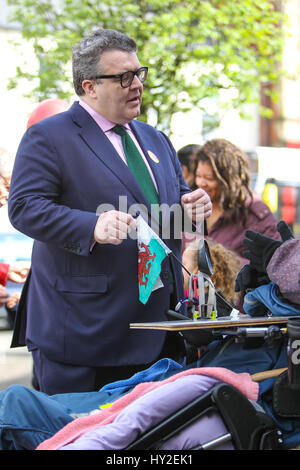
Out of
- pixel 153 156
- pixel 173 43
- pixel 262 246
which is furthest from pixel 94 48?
pixel 173 43

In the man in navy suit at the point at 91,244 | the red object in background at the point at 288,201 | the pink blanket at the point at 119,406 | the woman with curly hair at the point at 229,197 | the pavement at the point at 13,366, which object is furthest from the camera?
the red object in background at the point at 288,201

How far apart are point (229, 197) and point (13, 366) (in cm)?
324

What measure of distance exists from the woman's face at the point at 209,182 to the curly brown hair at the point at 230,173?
3cm

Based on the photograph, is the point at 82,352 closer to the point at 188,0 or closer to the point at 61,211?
the point at 61,211

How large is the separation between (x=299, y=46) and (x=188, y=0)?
452 inches

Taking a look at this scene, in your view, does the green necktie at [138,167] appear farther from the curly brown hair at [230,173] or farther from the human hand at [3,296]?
the curly brown hair at [230,173]

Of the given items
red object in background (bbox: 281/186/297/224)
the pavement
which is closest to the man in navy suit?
the pavement

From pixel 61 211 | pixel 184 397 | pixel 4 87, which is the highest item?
pixel 4 87

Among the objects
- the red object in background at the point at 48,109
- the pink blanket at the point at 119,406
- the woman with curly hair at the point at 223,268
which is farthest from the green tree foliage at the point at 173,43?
the pink blanket at the point at 119,406

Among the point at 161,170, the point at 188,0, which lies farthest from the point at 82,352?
the point at 188,0

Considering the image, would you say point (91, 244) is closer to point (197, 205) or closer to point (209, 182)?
point (197, 205)

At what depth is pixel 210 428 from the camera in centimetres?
194

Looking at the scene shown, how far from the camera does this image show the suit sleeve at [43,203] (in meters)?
2.67

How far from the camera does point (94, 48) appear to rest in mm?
2918
